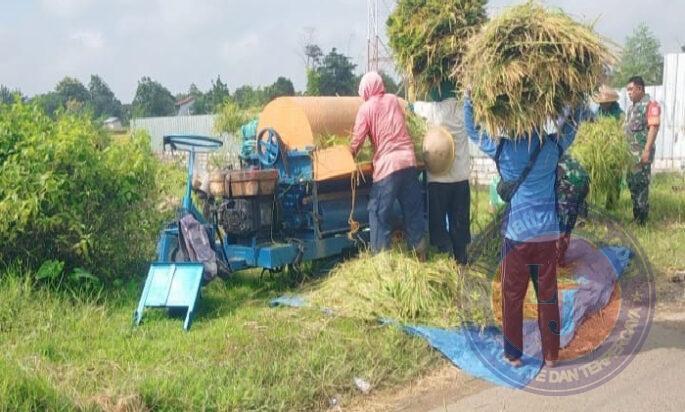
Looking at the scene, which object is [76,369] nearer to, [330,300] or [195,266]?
[195,266]

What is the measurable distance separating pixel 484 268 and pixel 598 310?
1243mm

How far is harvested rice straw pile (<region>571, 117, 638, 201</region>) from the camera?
945 centimetres

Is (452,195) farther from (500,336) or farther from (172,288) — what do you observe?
(172,288)

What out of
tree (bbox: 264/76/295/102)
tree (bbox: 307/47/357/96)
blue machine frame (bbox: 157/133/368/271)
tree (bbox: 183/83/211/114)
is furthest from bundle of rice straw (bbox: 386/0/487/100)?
tree (bbox: 183/83/211/114)

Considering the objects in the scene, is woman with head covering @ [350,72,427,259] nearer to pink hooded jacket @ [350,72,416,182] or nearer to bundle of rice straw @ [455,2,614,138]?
pink hooded jacket @ [350,72,416,182]

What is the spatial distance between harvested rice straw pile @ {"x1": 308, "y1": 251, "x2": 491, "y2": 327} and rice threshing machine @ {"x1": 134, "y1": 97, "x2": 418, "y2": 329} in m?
0.70

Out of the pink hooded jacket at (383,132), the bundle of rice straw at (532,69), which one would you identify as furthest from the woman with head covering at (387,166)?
the bundle of rice straw at (532,69)

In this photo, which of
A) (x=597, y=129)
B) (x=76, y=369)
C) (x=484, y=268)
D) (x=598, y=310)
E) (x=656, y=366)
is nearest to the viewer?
(x=76, y=369)

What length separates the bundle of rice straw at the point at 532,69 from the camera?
5.09m

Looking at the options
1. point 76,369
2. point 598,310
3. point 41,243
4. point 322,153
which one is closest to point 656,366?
point 598,310

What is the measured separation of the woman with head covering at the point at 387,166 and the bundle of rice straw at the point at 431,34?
0.58 m

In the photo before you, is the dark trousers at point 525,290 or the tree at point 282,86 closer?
the dark trousers at point 525,290

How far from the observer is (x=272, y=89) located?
2920 centimetres

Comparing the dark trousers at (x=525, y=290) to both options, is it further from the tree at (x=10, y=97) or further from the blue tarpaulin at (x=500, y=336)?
the tree at (x=10, y=97)
